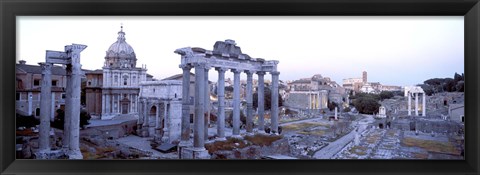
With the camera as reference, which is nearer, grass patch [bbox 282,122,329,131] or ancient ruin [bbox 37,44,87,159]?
ancient ruin [bbox 37,44,87,159]

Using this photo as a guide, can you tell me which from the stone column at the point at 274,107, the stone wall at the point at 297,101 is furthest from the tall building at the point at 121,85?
the stone wall at the point at 297,101

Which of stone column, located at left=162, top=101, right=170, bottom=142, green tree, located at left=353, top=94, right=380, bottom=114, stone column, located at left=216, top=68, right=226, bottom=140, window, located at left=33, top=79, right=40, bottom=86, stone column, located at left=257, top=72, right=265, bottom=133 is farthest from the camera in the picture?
stone column, located at left=257, top=72, right=265, bottom=133

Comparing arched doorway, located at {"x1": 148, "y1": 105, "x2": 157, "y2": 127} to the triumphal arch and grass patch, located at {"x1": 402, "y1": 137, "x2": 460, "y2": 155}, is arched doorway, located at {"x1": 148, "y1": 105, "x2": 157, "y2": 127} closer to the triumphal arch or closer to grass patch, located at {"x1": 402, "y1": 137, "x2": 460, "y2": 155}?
the triumphal arch

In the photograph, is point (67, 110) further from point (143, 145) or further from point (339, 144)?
point (339, 144)

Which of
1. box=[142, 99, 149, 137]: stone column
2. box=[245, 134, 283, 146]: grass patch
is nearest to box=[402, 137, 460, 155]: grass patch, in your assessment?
box=[245, 134, 283, 146]: grass patch
